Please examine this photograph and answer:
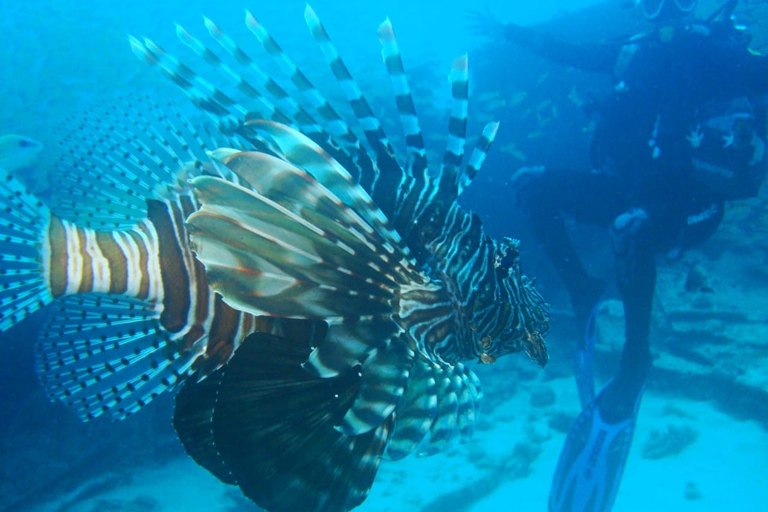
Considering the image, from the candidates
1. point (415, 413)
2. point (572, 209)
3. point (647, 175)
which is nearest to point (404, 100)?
point (415, 413)

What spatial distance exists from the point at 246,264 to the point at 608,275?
8518mm

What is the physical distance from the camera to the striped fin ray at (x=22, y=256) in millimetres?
1705

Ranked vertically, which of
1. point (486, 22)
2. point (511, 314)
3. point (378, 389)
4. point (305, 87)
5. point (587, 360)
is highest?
point (486, 22)

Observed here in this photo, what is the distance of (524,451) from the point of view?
6.89m

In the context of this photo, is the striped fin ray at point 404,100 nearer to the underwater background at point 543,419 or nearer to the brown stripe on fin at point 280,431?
the brown stripe on fin at point 280,431

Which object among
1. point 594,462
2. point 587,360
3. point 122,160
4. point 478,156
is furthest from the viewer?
point 587,360

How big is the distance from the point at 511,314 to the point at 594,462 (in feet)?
15.6

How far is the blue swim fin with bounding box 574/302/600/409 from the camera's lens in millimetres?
6078

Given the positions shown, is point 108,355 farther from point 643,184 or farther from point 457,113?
point 643,184

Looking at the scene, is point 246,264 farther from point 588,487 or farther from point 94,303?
point 588,487

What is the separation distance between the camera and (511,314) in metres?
1.88

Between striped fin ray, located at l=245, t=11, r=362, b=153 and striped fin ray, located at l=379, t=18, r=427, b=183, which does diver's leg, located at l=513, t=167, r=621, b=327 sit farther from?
striped fin ray, located at l=245, t=11, r=362, b=153

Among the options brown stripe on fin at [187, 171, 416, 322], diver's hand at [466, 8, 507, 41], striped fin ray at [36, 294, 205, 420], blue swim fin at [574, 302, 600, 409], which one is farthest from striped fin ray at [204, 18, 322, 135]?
diver's hand at [466, 8, 507, 41]

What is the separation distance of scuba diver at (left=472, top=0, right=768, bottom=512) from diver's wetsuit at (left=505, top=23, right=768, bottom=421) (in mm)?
14
